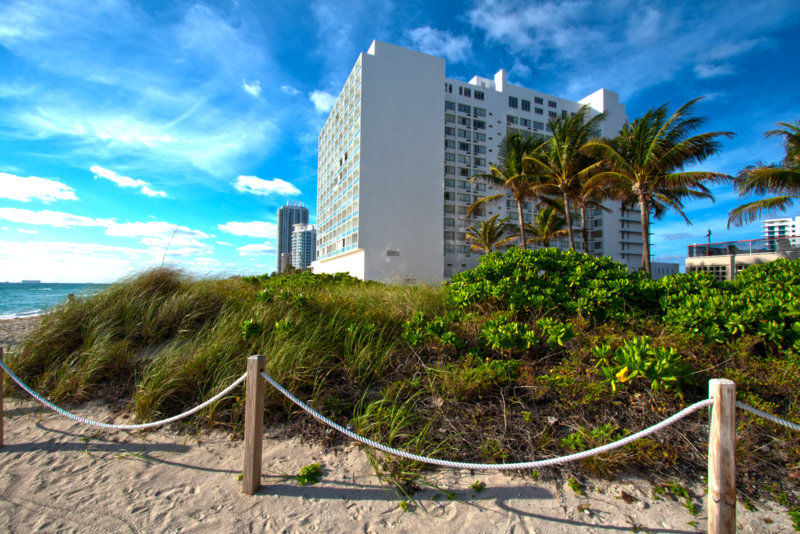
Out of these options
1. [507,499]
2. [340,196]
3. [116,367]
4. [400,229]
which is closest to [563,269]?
[507,499]

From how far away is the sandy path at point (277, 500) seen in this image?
7.87 ft

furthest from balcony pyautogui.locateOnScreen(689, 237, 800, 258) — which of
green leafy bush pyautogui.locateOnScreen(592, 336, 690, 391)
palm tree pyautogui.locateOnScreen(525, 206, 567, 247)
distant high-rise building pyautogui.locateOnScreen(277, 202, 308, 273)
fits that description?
distant high-rise building pyautogui.locateOnScreen(277, 202, 308, 273)

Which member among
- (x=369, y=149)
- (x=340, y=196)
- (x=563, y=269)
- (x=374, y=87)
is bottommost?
(x=563, y=269)

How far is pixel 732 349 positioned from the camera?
4.03 metres

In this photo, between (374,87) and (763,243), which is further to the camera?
(374,87)

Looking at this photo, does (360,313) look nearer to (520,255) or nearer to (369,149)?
(520,255)

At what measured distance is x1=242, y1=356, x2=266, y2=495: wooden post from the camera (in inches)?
103

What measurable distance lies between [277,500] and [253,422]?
2.13ft

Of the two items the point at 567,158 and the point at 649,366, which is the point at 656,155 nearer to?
the point at 567,158

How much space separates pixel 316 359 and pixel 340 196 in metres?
35.2

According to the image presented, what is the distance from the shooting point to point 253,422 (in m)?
2.60

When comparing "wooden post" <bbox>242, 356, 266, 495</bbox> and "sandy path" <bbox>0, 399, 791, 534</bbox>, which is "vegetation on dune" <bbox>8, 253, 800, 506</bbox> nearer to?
"sandy path" <bbox>0, 399, 791, 534</bbox>

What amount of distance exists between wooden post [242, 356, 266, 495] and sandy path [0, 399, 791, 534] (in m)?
0.16

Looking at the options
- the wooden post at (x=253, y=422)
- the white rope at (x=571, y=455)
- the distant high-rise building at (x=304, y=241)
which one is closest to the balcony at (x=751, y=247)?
the white rope at (x=571, y=455)
